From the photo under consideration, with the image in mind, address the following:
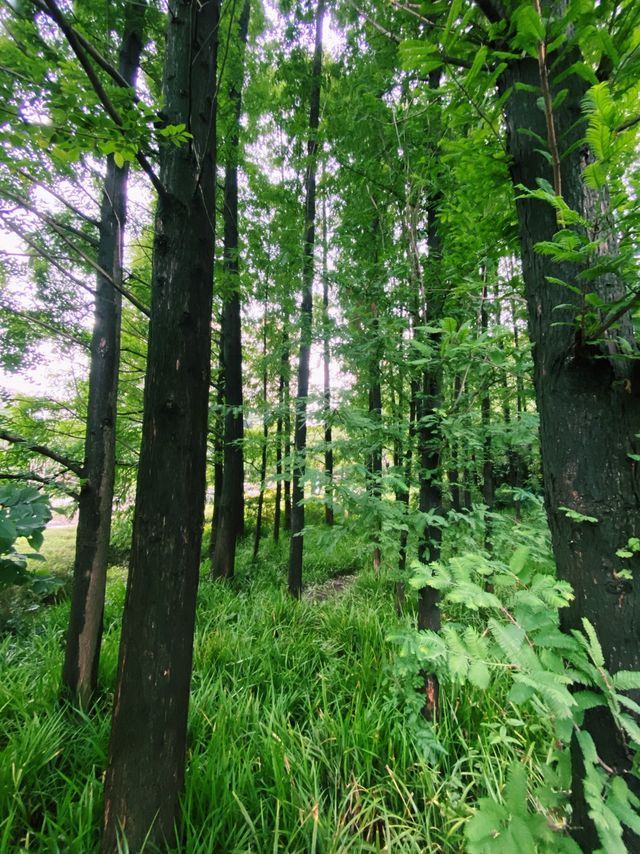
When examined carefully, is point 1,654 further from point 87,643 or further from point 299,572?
point 299,572

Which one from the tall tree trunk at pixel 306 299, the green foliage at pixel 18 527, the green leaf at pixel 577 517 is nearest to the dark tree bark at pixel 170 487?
the green foliage at pixel 18 527

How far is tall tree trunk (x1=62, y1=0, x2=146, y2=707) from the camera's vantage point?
222cm

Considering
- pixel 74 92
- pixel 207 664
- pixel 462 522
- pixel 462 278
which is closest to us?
A: pixel 74 92

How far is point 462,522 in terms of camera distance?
221 cm

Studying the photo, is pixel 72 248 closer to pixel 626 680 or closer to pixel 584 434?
pixel 584 434

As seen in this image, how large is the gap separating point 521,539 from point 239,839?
2.21m

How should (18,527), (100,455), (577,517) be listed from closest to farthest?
(577,517)
(18,527)
(100,455)

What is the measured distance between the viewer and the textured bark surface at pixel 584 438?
0.69 metres

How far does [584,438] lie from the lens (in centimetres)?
75

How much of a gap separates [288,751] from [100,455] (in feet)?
7.13

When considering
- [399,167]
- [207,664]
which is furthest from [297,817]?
[399,167]

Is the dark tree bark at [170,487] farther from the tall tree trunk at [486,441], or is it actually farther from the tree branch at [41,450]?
the tall tree trunk at [486,441]

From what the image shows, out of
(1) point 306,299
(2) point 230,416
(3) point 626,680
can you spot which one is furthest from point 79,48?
(2) point 230,416

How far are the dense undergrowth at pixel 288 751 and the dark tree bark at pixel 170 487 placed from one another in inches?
14.1
